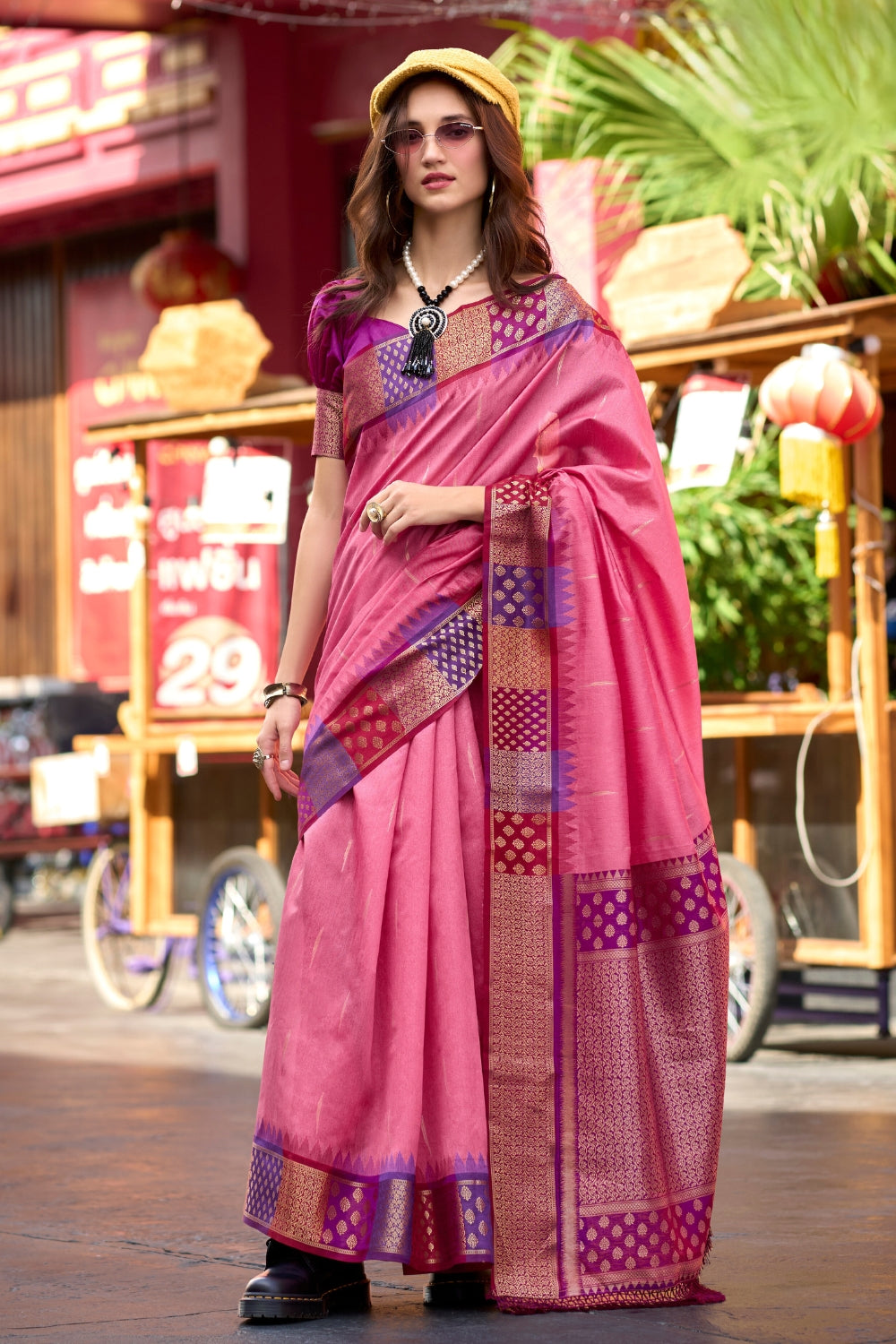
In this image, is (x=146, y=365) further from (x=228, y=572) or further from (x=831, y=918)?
(x=831, y=918)

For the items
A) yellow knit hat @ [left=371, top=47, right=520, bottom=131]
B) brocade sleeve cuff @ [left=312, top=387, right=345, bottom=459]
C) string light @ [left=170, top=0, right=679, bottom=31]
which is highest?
string light @ [left=170, top=0, right=679, bottom=31]

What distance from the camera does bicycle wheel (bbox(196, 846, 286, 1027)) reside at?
692cm

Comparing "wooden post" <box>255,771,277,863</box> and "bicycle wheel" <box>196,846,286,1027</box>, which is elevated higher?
"wooden post" <box>255,771,277,863</box>

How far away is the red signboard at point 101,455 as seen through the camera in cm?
1255

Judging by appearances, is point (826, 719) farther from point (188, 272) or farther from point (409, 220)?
point (188, 272)

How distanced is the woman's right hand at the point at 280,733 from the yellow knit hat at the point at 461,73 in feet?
2.78

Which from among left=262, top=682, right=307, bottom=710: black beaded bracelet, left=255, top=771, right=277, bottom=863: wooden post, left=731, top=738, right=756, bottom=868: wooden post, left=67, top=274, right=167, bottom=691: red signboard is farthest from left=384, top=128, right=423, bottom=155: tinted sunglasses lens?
→ left=67, top=274, right=167, bottom=691: red signboard

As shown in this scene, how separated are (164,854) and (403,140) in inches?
186

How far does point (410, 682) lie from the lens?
300 cm

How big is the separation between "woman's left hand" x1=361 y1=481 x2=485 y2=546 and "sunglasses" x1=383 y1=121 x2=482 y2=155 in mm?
473

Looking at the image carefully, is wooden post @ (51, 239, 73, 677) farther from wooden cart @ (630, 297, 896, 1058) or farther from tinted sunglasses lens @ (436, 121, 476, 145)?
tinted sunglasses lens @ (436, 121, 476, 145)

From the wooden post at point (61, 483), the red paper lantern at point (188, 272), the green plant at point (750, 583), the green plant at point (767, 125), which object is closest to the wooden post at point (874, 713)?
the green plant at point (750, 583)

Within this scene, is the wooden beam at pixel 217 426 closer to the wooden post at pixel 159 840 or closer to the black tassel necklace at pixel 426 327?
the wooden post at pixel 159 840

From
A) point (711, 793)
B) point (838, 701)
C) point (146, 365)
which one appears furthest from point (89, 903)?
point (838, 701)
